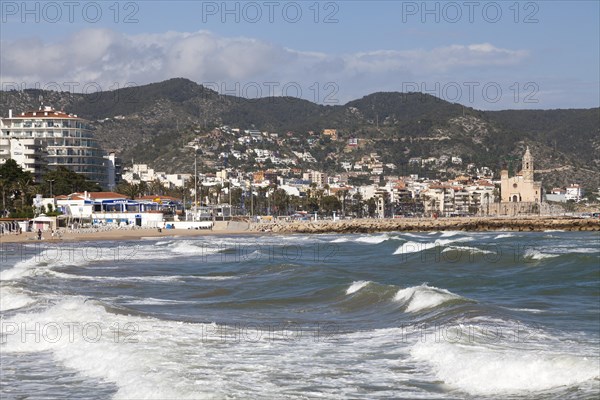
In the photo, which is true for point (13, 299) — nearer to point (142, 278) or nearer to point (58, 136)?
point (142, 278)

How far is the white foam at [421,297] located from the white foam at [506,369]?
24.4ft

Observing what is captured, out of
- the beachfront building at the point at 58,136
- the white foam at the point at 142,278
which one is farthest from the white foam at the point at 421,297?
the beachfront building at the point at 58,136

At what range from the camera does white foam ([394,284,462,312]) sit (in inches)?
950

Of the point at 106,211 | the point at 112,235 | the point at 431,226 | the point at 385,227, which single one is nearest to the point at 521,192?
the point at 431,226

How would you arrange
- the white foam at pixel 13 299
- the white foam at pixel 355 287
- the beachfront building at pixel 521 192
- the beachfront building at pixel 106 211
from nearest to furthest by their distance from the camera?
the white foam at pixel 13 299 < the white foam at pixel 355 287 < the beachfront building at pixel 106 211 < the beachfront building at pixel 521 192

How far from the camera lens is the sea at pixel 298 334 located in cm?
1415

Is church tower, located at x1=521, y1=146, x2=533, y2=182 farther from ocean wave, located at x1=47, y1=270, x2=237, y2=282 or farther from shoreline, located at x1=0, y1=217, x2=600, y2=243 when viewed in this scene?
ocean wave, located at x1=47, y1=270, x2=237, y2=282

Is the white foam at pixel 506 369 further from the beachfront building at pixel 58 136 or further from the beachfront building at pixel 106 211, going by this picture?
the beachfront building at pixel 58 136

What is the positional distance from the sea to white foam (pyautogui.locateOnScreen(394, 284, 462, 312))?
85mm

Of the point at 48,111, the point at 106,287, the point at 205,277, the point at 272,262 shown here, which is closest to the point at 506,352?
the point at 106,287

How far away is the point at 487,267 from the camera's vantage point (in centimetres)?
3988

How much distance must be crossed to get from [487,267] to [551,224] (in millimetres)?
69865

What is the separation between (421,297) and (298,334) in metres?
6.47

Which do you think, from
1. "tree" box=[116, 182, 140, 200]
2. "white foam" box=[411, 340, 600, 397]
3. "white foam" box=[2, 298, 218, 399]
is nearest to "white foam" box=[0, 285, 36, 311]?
"white foam" box=[2, 298, 218, 399]
